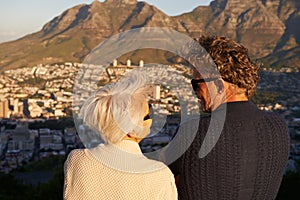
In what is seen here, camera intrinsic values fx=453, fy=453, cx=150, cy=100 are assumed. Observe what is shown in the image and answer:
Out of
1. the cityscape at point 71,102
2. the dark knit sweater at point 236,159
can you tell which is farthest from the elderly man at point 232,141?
the cityscape at point 71,102

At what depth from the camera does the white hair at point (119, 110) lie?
137cm

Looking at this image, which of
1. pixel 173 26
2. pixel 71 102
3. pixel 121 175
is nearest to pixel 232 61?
pixel 121 175

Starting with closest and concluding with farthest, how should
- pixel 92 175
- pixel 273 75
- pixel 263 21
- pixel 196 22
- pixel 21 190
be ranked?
pixel 92 175
pixel 21 190
pixel 273 75
pixel 263 21
pixel 196 22

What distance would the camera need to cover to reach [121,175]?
1.34 metres

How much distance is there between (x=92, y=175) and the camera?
1357mm

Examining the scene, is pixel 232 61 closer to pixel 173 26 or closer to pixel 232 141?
pixel 232 141

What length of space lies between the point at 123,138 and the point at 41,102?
1342 inches

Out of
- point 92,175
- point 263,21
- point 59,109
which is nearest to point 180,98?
point 92,175

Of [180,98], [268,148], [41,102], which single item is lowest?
[41,102]

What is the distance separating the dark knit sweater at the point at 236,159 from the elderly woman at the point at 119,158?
0.23 ft

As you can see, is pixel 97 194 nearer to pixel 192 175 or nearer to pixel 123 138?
pixel 123 138

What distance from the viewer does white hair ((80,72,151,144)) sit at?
1371 mm

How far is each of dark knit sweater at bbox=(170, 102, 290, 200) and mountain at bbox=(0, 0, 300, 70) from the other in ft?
153

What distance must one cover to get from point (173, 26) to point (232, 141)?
195 ft
